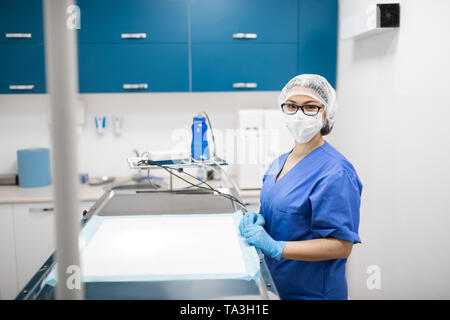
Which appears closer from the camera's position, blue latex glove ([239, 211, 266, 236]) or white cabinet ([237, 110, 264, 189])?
blue latex glove ([239, 211, 266, 236])

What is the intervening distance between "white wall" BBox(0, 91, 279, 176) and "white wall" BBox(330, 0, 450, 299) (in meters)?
0.90

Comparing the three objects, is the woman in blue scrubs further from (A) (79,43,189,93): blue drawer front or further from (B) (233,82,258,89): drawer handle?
(A) (79,43,189,93): blue drawer front

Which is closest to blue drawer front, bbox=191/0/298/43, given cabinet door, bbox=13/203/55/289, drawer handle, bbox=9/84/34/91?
drawer handle, bbox=9/84/34/91

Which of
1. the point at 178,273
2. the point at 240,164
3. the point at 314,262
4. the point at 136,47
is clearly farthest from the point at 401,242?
the point at 136,47

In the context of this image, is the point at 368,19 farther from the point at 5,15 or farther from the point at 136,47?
the point at 5,15

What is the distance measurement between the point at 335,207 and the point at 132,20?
6.82 ft

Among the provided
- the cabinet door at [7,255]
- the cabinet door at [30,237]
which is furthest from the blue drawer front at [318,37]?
the cabinet door at [7,255]

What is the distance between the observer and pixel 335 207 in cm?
132

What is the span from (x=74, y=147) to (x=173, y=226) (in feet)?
4.09

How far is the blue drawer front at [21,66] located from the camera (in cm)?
270

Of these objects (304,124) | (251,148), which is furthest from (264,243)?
(251,148)

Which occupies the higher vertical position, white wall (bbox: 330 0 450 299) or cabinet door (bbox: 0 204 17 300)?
white wall (bbox: 330 0 450 299)

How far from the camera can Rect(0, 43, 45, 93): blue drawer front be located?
270cm

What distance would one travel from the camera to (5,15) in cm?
266
